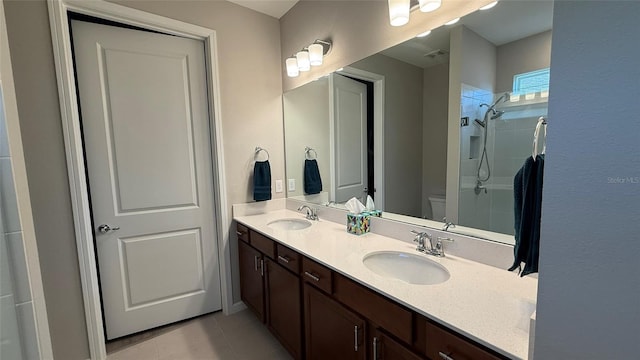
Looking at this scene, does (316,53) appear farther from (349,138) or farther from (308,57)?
(349,138)

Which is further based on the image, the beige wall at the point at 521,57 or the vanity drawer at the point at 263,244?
the vanity drawer at the point at 263,244

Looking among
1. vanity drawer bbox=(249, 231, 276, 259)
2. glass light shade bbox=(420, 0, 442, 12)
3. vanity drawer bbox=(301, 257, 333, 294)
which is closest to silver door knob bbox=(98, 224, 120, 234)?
vanity drawer bbox=(249, 231, 276, 259)

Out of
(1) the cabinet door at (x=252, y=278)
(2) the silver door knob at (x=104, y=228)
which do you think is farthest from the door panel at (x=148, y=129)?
(1) the cabinet door at (x=252, y=278)

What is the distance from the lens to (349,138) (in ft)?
6.57

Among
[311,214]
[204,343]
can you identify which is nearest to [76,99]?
[311,214]

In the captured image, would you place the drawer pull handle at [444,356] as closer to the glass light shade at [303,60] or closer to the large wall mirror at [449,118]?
the large wall mirror at [449,118]

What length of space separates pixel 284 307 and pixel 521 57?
1.75 meters

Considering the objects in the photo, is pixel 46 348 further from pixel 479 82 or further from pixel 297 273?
pixel 479 82

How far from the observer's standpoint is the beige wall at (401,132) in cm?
151

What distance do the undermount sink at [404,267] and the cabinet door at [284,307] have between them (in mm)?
449

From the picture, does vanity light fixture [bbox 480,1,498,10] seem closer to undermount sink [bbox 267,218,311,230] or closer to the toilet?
the toilet

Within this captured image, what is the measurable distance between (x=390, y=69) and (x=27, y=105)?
2.11 metres

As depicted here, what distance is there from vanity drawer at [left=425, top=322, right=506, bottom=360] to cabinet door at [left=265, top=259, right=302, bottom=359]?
0.80 metres

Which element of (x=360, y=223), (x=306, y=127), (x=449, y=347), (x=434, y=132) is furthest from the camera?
(x=306, y=127)
